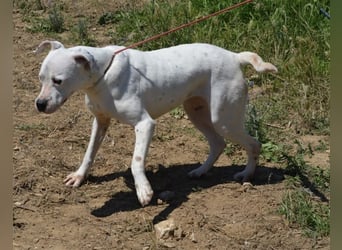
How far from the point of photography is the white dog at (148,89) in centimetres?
447

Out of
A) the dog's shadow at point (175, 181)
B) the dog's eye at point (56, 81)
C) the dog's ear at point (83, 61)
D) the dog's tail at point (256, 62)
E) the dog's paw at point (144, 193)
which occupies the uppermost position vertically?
the dog's ear at point (83, 61)

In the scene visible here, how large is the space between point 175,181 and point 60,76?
137 centimetres

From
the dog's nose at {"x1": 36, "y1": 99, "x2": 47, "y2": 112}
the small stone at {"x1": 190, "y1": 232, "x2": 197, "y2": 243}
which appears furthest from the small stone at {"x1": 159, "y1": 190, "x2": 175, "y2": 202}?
the dog's nose at {"x1": 36, "y1": 99, "x2": 47, "y2": 112}

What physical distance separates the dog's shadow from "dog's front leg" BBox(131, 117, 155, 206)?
0.70 ft

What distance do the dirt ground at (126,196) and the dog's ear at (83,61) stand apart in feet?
3.30

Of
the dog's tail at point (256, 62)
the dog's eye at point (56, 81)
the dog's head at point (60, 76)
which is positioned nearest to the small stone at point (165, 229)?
the dog's head at point (60, 76)

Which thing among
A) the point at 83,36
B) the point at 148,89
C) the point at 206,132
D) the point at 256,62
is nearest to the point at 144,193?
the point at 148,89

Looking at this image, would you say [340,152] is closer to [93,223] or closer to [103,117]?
[93,223]

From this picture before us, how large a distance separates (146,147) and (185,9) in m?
3.56

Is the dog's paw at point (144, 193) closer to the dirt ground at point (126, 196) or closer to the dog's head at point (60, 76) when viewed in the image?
the dirt ground at point (126, 196)

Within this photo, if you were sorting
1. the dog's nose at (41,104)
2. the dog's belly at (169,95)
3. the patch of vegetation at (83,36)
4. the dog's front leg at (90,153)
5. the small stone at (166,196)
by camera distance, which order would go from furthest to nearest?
the patch of vegetation at (83,36), the dog's front leg at (90,153), the small stone at (166,196), the dog's belly at (169,95), the dog's nose at (41,104)

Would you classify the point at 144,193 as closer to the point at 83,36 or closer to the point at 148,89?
the point at 148,89

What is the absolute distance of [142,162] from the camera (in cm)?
462

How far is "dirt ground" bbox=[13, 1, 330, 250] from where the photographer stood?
4.46 m
